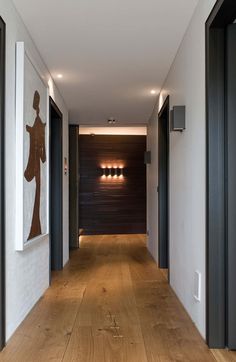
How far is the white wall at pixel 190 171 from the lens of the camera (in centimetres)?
260

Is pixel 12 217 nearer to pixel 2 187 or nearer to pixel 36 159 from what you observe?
pixel 2 187

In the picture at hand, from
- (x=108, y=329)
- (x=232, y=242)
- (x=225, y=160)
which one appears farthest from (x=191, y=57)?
(x=108, y=329)

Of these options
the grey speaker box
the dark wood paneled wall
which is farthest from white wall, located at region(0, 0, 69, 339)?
the dark wood paneled wall

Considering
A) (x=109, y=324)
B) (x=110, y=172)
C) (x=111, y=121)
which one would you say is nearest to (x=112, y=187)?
(x=110, y=172)

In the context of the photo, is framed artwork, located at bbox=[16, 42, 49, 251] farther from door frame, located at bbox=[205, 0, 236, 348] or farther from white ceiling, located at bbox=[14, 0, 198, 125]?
door frame, located at bbox=[205, 0, 236, 348]

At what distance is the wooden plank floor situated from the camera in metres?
2.31

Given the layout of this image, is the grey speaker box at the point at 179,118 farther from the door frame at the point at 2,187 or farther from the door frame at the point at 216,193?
the door frame at the point at 2,187

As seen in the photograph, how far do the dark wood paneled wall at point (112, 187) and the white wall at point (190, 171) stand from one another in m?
5.63

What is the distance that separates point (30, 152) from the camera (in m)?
3.07

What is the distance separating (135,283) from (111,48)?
261 cm

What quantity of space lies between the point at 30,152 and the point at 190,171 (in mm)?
1360

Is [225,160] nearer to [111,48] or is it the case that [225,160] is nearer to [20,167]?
[20,167]

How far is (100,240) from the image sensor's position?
27.7 feet

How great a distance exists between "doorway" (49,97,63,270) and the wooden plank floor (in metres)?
0.35
